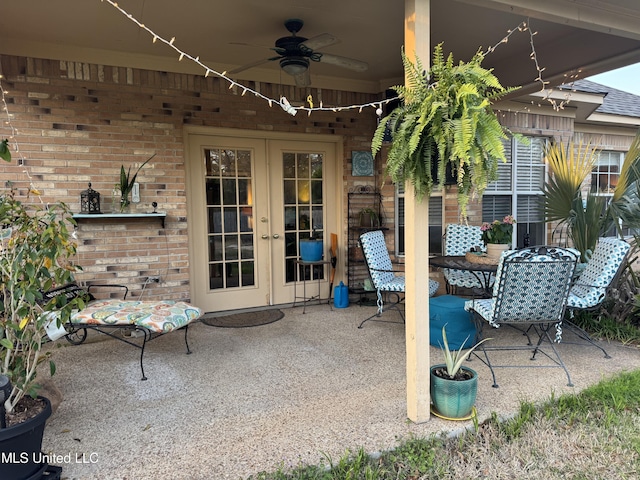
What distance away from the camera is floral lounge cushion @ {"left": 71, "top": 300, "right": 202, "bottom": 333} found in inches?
120

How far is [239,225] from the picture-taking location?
4703 millimetres

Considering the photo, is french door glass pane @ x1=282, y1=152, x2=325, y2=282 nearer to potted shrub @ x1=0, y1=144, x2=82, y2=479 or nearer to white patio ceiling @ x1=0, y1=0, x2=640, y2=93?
white patio ceiling @ x1=0, y1=0, x2=640, y2=93

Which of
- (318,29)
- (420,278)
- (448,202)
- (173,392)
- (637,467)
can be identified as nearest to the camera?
(637,467)

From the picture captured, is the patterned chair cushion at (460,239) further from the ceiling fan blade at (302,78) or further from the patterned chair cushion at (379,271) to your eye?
the ceiling fan blade at (302,78)

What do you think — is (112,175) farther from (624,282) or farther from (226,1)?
(624,282)

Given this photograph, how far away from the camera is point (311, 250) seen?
471 centimetres

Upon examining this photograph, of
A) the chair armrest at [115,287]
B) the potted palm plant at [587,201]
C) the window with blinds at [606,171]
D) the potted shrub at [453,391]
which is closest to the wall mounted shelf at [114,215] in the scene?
the chair armrest at [115,287]

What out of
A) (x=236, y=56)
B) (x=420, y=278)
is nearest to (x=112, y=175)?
(x=236, y=56)

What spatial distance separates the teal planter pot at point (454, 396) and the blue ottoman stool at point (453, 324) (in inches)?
45.1

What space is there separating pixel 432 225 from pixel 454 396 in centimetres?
322

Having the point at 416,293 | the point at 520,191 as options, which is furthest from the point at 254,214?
the point at 520,191

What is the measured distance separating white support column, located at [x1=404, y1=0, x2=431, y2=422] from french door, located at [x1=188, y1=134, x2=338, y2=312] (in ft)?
8.87

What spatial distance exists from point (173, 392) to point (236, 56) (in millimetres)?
3073

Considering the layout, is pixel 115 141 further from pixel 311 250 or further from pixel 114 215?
pixel 311 250
